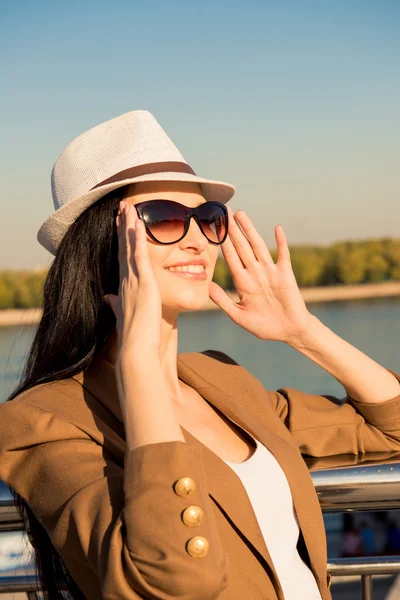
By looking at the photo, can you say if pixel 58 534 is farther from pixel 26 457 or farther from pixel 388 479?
pixel 388 479

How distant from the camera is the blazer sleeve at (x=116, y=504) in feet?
5.49

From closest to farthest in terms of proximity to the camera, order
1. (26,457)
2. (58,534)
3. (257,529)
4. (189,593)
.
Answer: (189,593) → (58,534) → (26,457) → (257,529)

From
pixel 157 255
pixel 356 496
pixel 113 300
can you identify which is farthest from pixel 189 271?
pixel 356 496

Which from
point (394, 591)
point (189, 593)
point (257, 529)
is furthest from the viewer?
point (394, 591)

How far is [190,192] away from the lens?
2492 mm

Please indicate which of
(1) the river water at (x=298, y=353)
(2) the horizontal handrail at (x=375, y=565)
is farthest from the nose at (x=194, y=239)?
(1) the river water at (x=298, y=353)

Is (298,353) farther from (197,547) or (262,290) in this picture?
(197,547)

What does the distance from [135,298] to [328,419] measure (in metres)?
0.92

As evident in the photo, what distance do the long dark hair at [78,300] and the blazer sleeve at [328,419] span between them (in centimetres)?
58

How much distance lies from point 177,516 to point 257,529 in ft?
1.41

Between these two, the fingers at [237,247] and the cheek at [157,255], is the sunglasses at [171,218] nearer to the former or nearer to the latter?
the cheek at [157,255]

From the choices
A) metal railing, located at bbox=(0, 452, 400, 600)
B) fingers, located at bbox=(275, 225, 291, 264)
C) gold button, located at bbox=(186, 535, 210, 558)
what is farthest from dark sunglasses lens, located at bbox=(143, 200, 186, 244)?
gold button, located at bbox=(186, 535, 210, 558)

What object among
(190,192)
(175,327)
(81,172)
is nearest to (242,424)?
(175,327)

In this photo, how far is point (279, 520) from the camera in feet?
7.27
